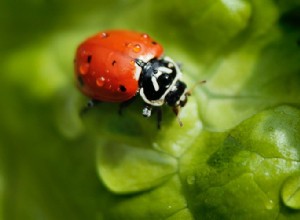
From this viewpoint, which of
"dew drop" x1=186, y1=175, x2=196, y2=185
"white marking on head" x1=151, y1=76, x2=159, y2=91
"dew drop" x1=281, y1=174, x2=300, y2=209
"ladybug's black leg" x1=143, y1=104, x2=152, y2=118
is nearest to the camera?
"dew drop" x1=281, y1=174, x2=300, y2=209

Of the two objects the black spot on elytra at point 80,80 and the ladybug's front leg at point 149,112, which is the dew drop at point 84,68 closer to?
the black spot on elytra at point 80,80

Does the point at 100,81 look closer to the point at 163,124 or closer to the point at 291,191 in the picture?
the point at 163,124

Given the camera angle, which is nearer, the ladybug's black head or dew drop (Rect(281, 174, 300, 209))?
dew drop (Rect(281, 174, 300, 209))

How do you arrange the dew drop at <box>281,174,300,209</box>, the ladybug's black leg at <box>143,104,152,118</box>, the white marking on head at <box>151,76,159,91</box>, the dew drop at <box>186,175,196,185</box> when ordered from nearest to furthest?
the dew drop at <box>281,174,300,209</box> → the dew drop at <box>186,175,196,185</box> → the ladybug's black leg at <box>143,104,152,118</box> → the white marking on head at <box>151,76,159,91</box>

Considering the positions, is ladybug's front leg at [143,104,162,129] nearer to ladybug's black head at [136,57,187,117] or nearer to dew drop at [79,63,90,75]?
ladybug's black head at [136,57,187,117]

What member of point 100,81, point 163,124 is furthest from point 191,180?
point 100,81

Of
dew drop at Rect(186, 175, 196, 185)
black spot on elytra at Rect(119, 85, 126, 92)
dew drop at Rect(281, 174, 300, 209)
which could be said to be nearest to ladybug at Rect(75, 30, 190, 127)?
black spot on elytra at Rect(119, 85, 126, 92)

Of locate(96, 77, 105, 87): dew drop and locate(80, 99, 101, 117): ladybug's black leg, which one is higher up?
locate(96, 77, 105, 87): dew drop
